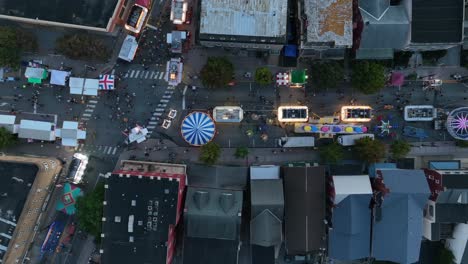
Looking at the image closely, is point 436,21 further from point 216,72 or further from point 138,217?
point 138,217

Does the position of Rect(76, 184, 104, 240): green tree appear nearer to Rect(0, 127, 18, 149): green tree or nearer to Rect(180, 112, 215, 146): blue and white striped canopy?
Rect(0, 127, 18, 149): green tree

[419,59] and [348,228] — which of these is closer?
[348,228]

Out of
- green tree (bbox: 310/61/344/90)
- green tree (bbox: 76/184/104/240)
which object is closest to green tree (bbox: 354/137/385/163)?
green tree (bbox: 310/61/344/90)

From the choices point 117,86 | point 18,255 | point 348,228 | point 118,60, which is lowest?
point 18,255

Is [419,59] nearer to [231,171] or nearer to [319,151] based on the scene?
[319,151]

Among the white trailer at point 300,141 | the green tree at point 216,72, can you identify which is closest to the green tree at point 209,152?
the green tree at point 216,72

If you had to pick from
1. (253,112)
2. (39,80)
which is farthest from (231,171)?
(39,80)
